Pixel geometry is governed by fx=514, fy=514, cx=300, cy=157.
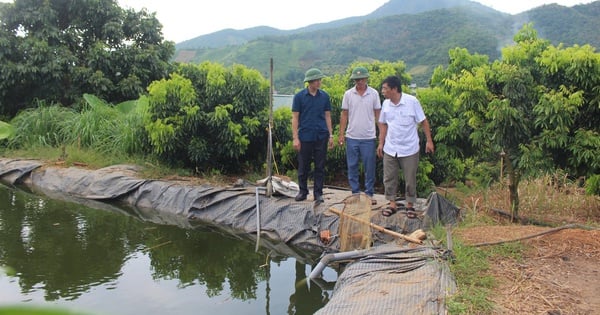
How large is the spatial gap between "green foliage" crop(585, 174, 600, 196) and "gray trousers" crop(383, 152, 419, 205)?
5.98 ft

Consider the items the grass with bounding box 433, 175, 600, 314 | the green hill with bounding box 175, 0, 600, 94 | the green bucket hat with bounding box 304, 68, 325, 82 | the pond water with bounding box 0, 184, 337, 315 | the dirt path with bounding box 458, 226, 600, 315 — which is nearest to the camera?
the dirt path with bounding box 458, 226, 600, 315

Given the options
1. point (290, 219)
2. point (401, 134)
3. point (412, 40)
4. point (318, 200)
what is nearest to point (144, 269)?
point (290, 219)

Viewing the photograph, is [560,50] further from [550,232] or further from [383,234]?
[383,234]

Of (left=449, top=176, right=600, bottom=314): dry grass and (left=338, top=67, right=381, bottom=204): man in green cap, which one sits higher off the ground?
(left=338, top=67, right=381, bottom=204): man in green cap

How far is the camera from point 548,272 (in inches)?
148

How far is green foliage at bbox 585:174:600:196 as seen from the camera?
5285 millimetres

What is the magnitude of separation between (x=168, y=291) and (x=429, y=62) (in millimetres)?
22208

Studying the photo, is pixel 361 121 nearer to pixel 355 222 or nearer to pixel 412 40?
pixel 355 222

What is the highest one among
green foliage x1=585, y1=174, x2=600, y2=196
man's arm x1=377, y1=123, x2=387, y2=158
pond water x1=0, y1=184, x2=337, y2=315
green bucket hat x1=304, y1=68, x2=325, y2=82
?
green bucket hat x1=304, y1=68, x2=325, y2=82

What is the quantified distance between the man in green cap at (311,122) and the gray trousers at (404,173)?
758 millimetres

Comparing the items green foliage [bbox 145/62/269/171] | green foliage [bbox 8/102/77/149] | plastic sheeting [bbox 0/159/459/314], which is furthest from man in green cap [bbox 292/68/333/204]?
green foliage [bbox 8/102/77/149]

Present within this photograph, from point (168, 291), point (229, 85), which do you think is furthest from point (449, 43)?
point (168, 291)

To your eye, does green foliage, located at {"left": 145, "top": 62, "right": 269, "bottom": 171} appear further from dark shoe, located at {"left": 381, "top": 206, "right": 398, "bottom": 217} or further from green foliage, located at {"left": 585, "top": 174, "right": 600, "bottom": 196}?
green foliage, located at {"left": 585, "top": 174, "right": 600, "bottom": 196}

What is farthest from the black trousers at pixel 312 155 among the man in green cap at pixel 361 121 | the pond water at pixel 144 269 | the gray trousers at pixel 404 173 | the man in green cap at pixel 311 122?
the pond water at pixel 144 269
